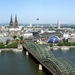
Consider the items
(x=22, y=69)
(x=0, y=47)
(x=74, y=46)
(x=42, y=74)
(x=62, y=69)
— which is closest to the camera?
(x=62, y=69)

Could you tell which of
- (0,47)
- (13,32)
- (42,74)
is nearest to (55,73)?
(42,74)

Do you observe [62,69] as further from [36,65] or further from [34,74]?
[36,65]

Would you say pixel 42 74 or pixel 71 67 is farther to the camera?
pixel 42 74

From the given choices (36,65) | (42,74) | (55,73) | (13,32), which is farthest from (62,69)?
(13,32)

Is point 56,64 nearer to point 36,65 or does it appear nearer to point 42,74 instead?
point 42,74

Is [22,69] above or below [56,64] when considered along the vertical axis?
below

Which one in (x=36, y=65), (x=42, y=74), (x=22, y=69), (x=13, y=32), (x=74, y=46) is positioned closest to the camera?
(x=42, y=74)

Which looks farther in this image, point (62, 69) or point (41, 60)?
point (41, 60)

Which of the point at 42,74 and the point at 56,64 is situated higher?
the point at 56,64

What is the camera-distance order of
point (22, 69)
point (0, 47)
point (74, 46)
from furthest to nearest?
point (74, 46), point (0, 47), point (22, 69)
